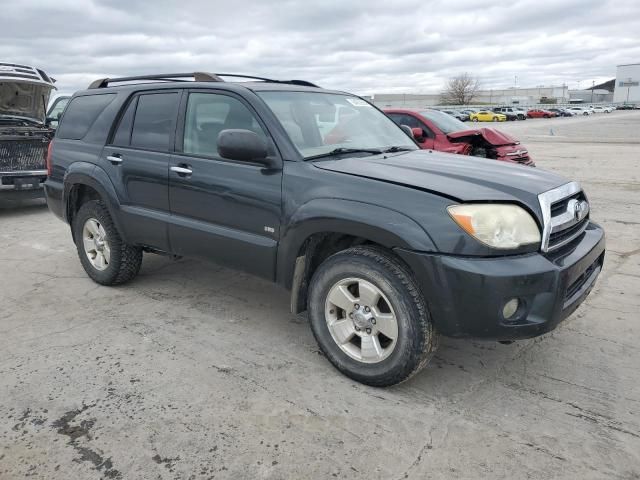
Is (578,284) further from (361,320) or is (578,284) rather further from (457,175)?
(361,320)

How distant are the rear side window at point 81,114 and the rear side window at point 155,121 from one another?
0.50 metres

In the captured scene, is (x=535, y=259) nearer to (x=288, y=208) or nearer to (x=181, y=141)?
(x=288, y=208)

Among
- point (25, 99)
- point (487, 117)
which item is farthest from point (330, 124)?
point (487, 117)

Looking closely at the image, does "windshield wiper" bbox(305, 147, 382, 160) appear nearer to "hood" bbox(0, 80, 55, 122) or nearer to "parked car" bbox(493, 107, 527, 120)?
"hood" bbox(0, 80, 55, 122)

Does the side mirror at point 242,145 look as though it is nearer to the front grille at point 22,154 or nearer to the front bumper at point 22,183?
the front bumper at point 22,183

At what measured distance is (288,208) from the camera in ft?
10.9

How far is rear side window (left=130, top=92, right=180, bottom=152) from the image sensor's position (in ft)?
13.4

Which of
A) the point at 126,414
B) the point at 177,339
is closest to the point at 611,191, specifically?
the point at 177,339

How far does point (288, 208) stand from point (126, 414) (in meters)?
1.47

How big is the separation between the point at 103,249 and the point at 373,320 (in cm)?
288

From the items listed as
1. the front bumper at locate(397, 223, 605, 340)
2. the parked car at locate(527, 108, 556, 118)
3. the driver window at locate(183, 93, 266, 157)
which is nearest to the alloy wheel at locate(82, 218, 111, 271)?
the driver window at locate(183, 93, 266, 157)

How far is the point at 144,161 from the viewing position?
4.20 m

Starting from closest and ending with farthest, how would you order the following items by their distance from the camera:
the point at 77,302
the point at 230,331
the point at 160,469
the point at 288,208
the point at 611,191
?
the point at 160,469
the point at 288,208
the point at 230,331
the point at 77,302
the point at 611,191

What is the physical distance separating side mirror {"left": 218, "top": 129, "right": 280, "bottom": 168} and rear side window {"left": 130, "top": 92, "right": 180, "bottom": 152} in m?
0.92
